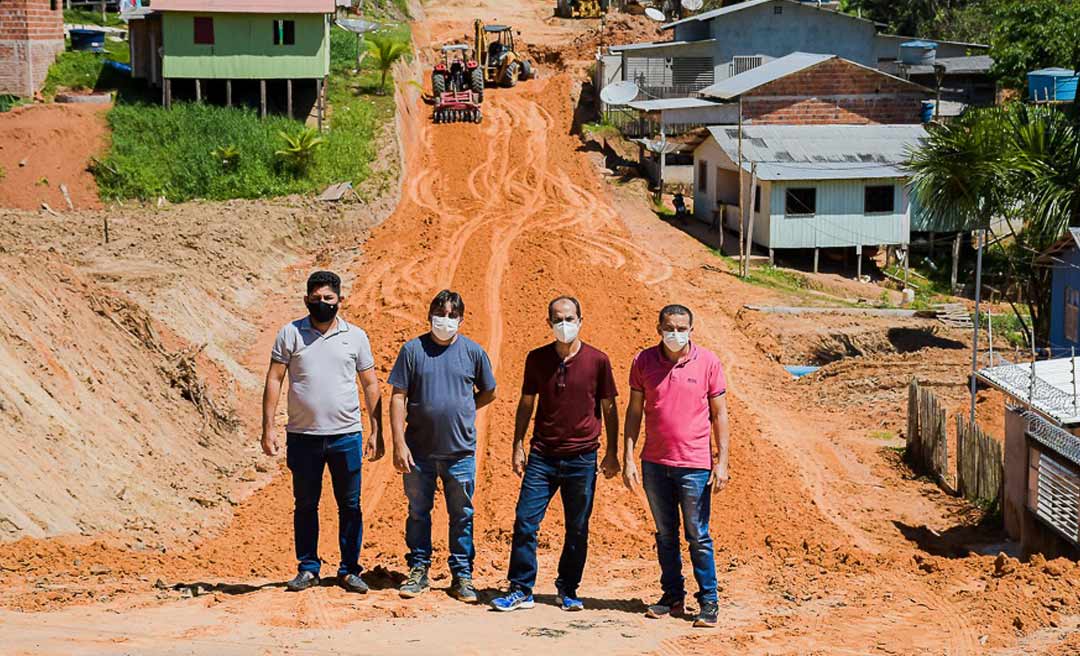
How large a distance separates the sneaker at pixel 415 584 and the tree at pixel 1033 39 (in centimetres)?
3885

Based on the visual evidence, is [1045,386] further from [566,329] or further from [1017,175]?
[1017,175]

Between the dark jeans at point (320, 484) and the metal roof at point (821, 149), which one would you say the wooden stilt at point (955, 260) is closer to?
the metal roof at point (821, 149)

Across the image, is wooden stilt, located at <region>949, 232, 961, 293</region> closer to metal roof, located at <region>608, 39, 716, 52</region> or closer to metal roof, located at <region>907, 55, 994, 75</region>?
metal roof, located at <region>608, 39, 716, 52</region>

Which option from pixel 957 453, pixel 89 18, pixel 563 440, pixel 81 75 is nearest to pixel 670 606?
pixel 563 440

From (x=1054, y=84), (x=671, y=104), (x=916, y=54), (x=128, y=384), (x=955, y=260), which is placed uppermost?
(x=916, y=54)

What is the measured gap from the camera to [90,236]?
27875mm

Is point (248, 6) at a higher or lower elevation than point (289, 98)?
higher

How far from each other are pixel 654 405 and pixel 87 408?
784 centimetres

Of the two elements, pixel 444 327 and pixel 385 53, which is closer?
pixel 444 327

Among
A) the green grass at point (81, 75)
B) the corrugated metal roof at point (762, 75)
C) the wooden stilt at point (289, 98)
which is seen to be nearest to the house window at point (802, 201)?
the corrugated metal roof at point (762, 75)

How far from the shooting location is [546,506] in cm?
979

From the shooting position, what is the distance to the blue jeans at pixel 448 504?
32.8 feet

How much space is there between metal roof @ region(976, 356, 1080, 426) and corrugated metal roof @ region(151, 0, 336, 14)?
2477cm

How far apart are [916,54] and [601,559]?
3730cm
